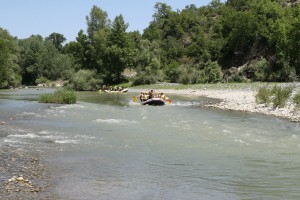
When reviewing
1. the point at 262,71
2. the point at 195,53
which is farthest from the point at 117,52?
the point at 262,71

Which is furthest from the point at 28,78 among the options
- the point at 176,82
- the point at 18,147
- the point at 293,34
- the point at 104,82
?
the point at 18,147

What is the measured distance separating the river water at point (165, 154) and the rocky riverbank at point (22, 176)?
415 millimetres

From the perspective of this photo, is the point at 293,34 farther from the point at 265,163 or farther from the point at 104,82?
the point at 265,163

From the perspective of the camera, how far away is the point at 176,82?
80312mm

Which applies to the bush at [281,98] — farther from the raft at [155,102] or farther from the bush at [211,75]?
the bush at [211,75]

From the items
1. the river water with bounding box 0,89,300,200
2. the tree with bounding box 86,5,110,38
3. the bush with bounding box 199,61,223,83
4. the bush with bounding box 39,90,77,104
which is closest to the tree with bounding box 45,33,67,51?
the tree with bounding box 86,5,110,38

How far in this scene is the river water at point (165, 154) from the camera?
11531mm

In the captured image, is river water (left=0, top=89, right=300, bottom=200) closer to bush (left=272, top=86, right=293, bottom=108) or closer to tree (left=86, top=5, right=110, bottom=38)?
bush (left=272, top=86, right=293, bottom=108)

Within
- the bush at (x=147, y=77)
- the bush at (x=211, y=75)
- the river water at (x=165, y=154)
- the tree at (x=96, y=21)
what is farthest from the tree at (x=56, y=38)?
the river water at (x=165, y=154)

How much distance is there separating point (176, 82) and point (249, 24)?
19.0 metres

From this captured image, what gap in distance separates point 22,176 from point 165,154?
20.3 feet

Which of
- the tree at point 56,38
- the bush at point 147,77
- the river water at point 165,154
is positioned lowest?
the river water at point 165,154

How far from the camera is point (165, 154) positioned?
16.4 metres

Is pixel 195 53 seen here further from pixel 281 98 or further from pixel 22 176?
pixel 22 176
